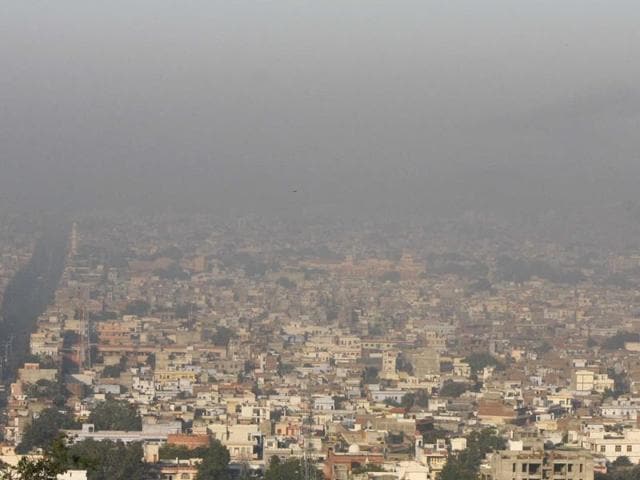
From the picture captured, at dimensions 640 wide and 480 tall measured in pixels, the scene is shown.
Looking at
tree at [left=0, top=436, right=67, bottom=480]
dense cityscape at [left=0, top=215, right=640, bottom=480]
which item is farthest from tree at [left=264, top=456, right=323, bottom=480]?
tree at [left=0, top=436, right=67, bottom=480]

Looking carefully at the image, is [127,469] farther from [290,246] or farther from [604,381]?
[290,246]

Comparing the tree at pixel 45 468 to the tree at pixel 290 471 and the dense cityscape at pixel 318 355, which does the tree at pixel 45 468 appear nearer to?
the dense cityscape at pixel 318 355

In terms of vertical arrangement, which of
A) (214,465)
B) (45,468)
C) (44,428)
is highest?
(44,428)

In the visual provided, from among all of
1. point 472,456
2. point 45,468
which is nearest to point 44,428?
point 472,456

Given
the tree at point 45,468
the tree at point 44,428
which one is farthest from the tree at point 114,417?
the tree at point 45,468

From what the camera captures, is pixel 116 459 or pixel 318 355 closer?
pixel 116 459

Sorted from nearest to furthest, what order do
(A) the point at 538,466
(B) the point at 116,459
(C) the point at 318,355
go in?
(A) the point at 538,466 < (B) the point at 116,459 < (C) the point at 318,355

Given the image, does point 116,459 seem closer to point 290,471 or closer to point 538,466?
point 290,471
